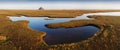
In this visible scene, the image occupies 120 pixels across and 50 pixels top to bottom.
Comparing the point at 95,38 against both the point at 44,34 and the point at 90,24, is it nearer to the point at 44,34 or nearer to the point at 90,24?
the point at 44,34

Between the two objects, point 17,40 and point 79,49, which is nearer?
point 79,49

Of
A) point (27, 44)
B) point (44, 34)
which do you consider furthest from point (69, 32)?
point (27, 44)

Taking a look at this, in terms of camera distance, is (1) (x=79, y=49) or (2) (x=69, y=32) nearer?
(1) (x=79, y=49)

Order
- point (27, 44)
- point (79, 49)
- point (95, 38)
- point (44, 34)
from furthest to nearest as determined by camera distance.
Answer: point (44, 34), point (95, 38), point (27, 44), point (79, 49)

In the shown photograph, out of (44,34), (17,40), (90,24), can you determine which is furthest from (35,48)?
(90,24)

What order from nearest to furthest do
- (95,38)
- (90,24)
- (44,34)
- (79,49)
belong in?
(79,49) → (95,38) → (44,34) → (90,24)

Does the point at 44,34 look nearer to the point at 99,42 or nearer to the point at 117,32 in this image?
the point at 99,42

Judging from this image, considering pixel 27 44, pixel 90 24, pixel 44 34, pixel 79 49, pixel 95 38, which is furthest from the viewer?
pixel 90 24

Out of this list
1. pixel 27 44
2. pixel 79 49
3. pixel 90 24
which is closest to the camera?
pixel 79 49
